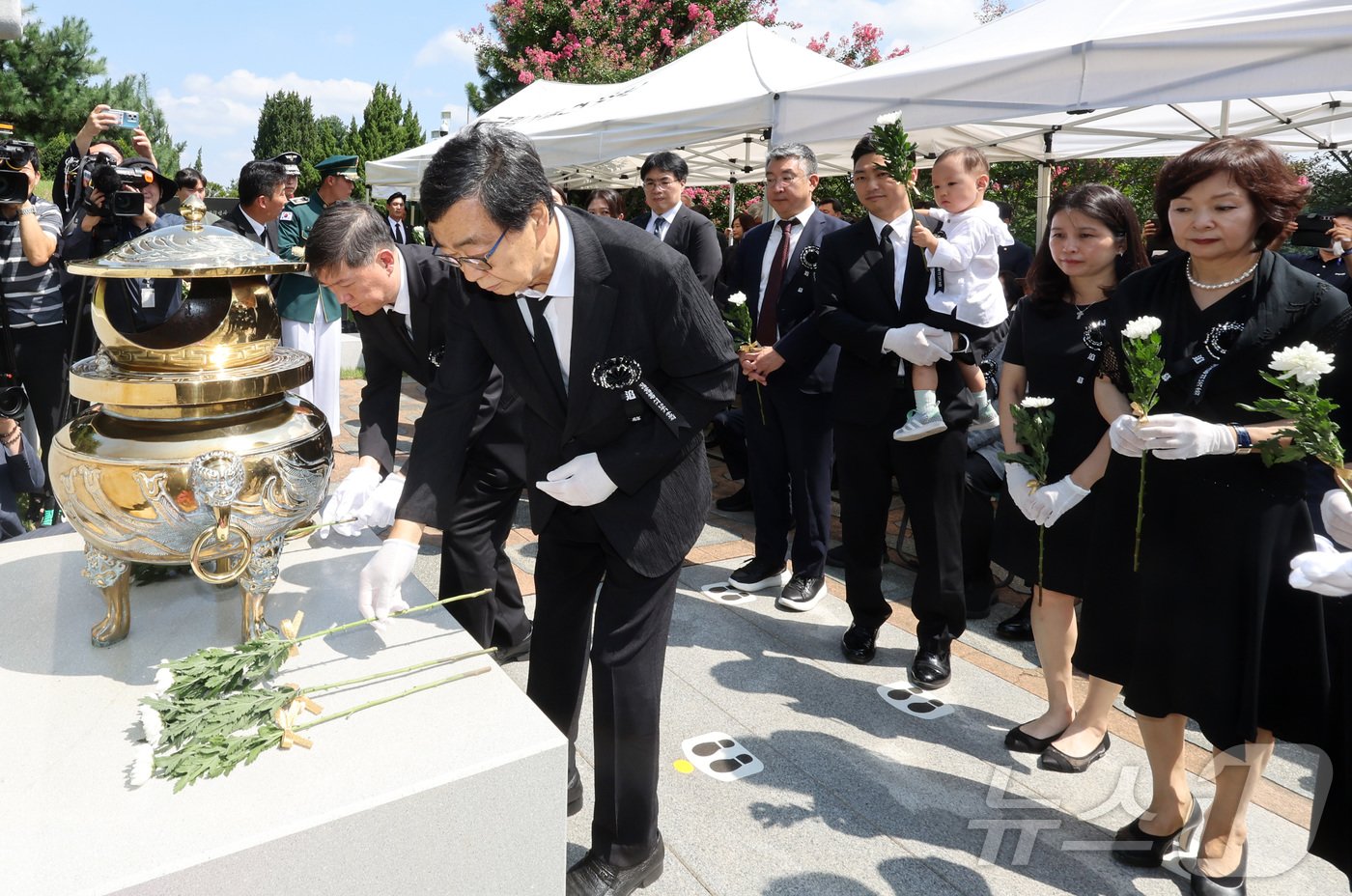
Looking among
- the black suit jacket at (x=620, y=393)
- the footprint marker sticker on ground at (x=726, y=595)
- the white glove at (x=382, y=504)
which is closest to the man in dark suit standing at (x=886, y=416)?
the footprint marker sticker on ground at (x=726, y=595)

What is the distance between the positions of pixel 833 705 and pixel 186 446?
224cm

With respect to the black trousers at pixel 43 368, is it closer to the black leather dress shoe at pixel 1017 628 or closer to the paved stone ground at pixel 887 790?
the paved stone ground at pixel 887 790

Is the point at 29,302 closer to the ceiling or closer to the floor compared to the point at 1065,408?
closer to the ceiling

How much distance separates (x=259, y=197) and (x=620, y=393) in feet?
12.8

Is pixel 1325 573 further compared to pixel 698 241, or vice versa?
pixel 698 241

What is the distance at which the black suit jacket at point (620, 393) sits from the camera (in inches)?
71.9

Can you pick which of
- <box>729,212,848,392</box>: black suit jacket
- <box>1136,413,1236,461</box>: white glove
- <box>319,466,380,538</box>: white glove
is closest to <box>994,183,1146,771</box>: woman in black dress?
<box>1136,413,1236,461</box>: white glove

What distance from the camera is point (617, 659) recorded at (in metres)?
1.97

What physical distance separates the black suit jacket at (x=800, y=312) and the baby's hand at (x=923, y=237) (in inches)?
28.9

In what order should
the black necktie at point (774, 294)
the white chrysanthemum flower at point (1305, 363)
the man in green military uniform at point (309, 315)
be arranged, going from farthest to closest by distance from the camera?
the man in green military uniform at point (309, 315) < the black necktie at point (774, 294) < the white chrysanthemum flower at point (1305, 363)

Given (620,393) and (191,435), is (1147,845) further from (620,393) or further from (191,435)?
(191,435)

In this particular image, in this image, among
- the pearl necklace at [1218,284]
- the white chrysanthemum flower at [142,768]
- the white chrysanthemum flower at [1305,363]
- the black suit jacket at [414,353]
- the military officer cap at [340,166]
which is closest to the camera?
the white chrysanthemum flower at [142,768]

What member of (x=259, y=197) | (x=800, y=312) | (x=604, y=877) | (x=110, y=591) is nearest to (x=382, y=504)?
(x=110, y=591)

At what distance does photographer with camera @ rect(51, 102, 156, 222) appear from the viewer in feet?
14.2
